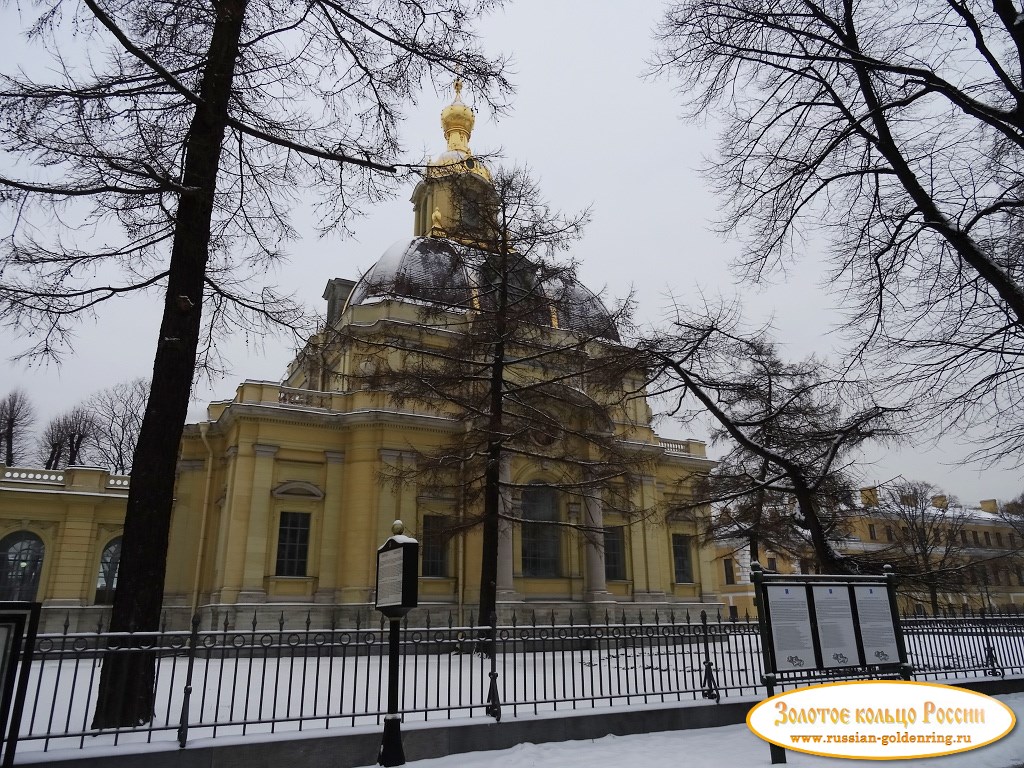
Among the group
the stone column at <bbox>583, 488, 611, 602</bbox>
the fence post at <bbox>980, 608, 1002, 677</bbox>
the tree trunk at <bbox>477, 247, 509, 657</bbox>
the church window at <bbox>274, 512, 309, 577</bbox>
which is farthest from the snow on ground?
the church window at <bbox>274, 512, 309, 577</bbox>

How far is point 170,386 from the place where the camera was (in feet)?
29.1

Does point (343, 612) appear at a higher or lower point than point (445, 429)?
lower

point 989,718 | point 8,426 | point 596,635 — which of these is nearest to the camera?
point 989,718

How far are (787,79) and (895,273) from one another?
11.3ft

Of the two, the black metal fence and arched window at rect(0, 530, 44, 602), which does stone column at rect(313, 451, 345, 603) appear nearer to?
the black metal fence

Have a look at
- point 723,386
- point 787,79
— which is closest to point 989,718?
point 723,386

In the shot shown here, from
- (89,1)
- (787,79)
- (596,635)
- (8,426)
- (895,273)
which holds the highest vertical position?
(8,426)

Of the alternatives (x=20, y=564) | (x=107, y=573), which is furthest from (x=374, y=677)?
(x=20, y=564)

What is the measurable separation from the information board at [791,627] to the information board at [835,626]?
0.19 meters

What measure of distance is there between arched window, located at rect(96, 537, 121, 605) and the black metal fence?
13.7 metres

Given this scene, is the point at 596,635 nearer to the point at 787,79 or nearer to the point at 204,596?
the point at 787,79

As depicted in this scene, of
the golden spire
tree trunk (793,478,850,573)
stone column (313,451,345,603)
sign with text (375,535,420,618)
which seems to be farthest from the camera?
the golden spire

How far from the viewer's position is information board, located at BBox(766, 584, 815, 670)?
7.48 meters

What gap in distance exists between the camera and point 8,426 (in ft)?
133
